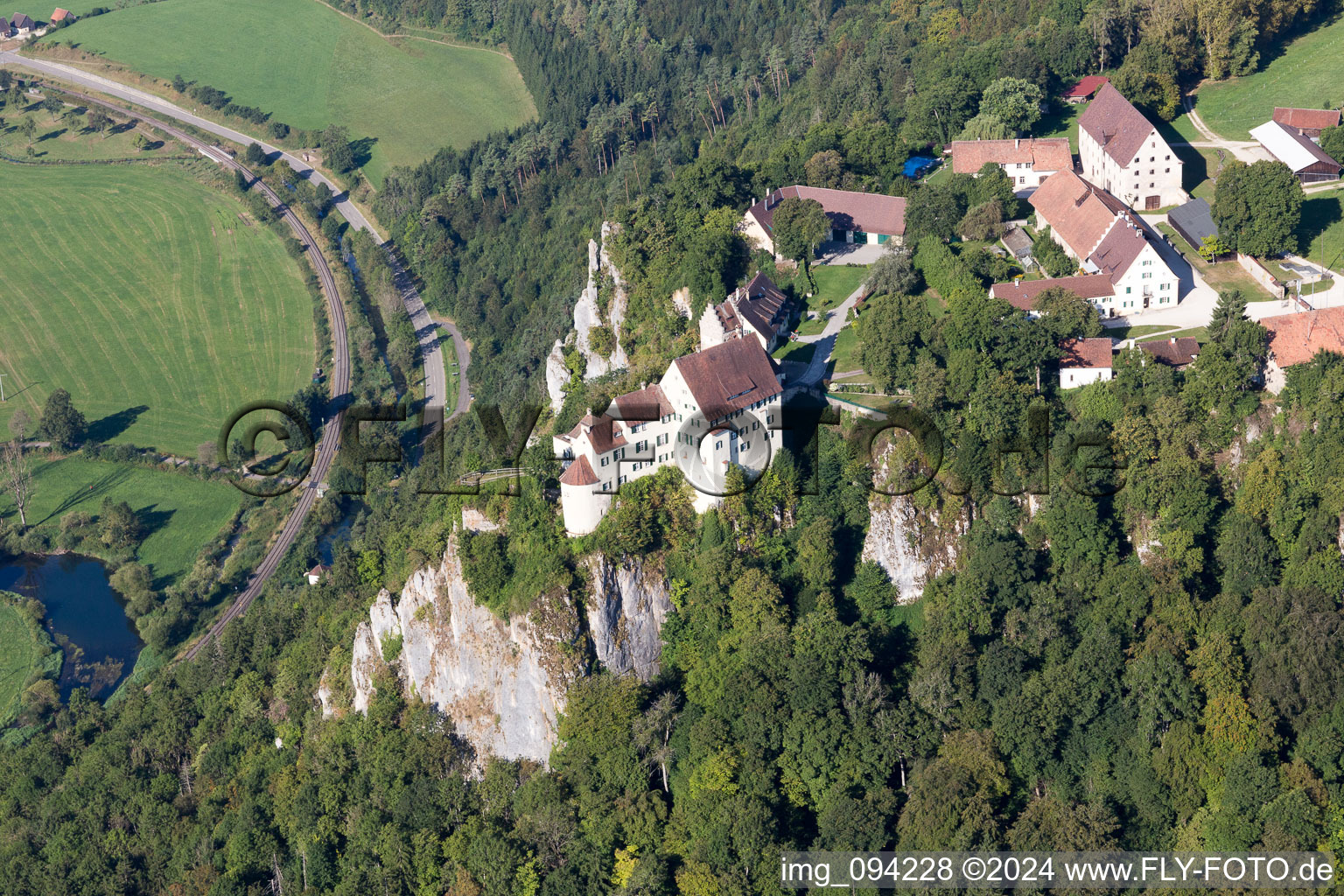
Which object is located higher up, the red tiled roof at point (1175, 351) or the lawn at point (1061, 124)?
the red tiled roof at point (1175, 351)

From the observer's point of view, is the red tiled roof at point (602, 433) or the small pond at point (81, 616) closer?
the red tiled roof at point (602, 433)

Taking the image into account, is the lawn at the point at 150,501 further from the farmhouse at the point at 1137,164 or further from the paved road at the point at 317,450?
the farmhouse at the point at 1137,164

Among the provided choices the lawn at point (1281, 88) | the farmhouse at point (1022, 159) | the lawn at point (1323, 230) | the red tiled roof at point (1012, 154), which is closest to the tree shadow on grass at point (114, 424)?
the red tiled roof at point (1012, 154)

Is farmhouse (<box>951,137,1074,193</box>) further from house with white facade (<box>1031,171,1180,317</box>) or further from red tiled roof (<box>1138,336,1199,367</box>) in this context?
red tiled roof (<box>1138,336,1199,367</box>)

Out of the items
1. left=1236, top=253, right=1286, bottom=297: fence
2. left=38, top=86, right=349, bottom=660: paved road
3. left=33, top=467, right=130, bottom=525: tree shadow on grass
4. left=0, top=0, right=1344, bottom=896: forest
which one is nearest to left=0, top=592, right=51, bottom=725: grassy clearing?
left=33, top=467, right=130, bottom=525: tree shadow on grass

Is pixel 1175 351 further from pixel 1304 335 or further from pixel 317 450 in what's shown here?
pixel 317 450

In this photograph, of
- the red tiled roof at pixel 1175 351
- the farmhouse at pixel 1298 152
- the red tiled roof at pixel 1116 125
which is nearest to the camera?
the red tiled roof at pixel 1175 351

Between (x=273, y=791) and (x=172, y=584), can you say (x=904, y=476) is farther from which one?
(x=172, y=584)

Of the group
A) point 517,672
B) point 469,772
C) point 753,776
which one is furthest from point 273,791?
point 753,776
